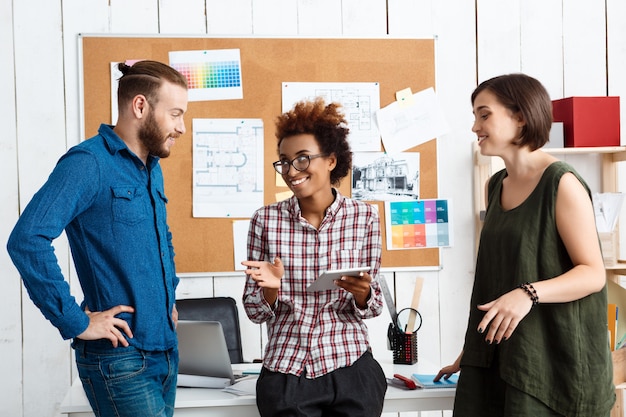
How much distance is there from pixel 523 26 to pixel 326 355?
89.6 inches

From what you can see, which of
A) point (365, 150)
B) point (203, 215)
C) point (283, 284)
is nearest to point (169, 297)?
point (283, 284)

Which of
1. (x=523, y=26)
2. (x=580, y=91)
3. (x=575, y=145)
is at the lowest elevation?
(x=575, y=145)

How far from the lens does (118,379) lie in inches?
62.0

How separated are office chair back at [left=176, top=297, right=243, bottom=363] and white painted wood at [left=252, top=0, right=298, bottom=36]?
4.22 feet

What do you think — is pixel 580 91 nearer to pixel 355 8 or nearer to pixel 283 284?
pixel 355 8

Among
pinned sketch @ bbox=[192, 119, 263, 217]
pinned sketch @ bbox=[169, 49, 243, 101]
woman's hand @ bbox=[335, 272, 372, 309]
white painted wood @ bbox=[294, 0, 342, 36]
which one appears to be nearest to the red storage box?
white painted wood @ bbox=[294, 0, 342, 36]

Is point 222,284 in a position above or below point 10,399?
above

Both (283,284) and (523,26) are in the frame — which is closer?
(283,284)

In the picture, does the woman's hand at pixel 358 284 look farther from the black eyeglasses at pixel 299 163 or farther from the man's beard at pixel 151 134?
the man's beard at pixel 151 134

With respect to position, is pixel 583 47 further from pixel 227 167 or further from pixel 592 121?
pixel 227 167

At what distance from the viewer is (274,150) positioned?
127 inches

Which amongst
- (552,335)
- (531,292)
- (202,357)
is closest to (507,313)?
(531,292)

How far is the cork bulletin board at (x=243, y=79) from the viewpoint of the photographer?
3.15 m

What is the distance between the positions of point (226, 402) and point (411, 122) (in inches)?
73.2
